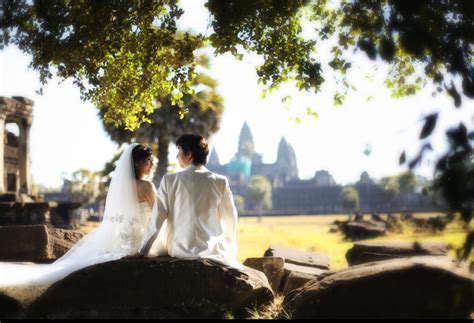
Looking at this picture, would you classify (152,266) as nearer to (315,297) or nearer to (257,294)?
(257,294)

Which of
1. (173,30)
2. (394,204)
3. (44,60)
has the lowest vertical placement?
(394,204)

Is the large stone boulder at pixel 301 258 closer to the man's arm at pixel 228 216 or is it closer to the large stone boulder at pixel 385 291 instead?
the man's arm at pixel 228 216

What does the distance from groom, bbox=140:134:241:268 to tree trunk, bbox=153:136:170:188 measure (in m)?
15.7

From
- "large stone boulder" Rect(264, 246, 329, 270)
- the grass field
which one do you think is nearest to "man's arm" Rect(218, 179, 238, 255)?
the grass field

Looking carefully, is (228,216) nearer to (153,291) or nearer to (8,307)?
(153,291)

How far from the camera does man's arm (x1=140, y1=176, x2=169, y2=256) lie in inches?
166

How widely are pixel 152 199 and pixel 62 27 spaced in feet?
6.80

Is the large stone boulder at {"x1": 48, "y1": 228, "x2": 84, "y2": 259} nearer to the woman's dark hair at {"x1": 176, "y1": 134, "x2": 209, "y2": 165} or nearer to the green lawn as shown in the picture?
the woman's dark hair at {"x1": 176, "y1": 134, "x2": 209, "y2": 165}

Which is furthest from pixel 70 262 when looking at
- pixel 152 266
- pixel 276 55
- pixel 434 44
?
pixel 434 44

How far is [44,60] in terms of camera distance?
5102 mm

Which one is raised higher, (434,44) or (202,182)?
(434,44)

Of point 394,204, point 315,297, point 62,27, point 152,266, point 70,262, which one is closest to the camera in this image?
point 315,297

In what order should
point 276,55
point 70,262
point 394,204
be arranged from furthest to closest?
1. point 394,204
2. point 276,55
3. point 70,262

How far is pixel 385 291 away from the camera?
3465 mm
